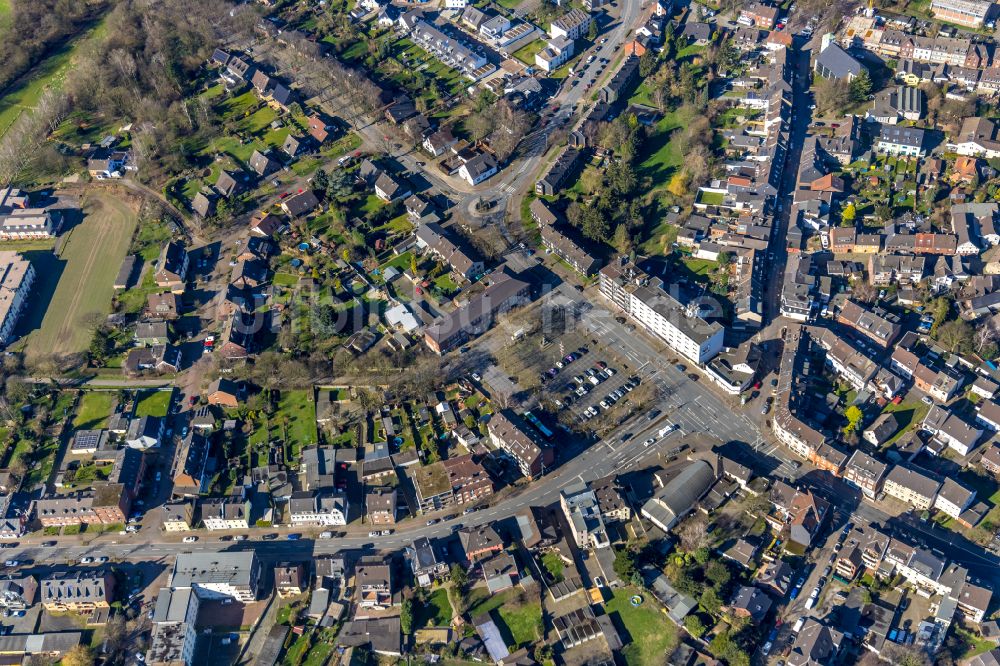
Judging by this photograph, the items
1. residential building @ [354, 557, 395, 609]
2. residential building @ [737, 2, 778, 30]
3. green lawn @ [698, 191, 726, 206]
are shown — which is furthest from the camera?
residential building @ [737, 2, 778, 30]

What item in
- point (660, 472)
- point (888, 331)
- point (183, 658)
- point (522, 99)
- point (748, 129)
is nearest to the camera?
point (183, 658)

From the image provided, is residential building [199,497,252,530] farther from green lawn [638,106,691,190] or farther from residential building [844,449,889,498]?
green lawn [638,106,691,190]

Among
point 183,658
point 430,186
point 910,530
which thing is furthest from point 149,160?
point 910,530

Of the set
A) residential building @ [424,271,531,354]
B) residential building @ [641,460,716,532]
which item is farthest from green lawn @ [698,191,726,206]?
residential building @ [641,460,716,532]

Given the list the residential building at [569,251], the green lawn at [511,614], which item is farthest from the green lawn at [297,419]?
the residential building at [569,251]

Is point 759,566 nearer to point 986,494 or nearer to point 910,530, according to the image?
point 910,530

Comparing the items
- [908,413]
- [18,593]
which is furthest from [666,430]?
[18,593]

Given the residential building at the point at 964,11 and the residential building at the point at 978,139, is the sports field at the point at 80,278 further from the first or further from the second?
the residential building at the point at 964,11
